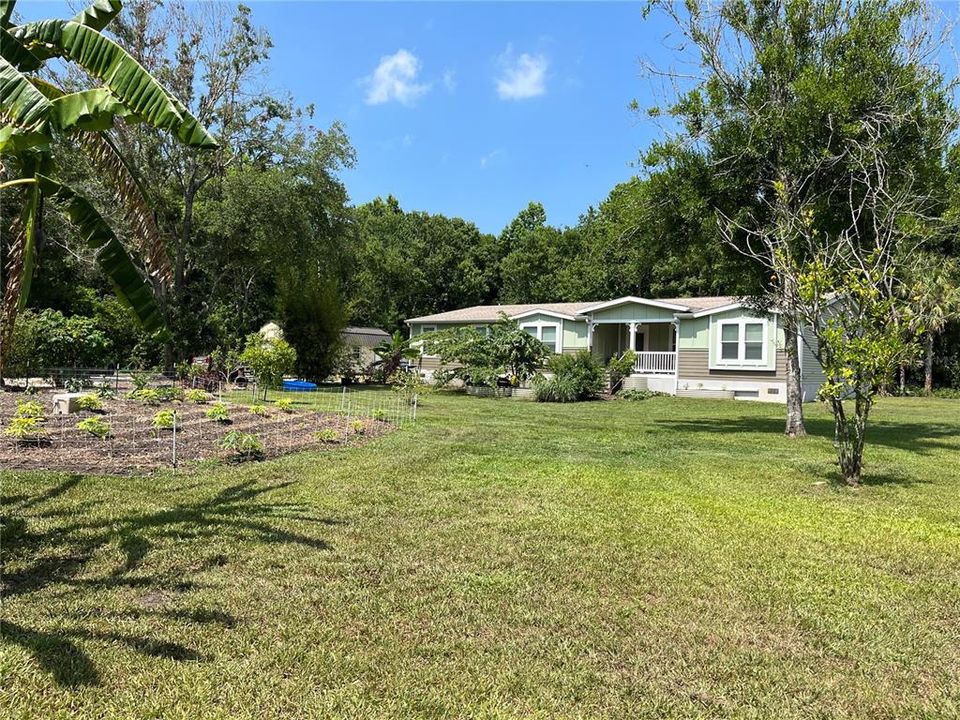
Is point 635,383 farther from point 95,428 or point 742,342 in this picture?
point 95,428

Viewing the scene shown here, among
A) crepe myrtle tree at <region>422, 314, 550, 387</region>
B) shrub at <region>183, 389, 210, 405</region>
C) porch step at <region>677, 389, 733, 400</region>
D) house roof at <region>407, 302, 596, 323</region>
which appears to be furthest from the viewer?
house roof at <region>407, 302, 596, 323</region>

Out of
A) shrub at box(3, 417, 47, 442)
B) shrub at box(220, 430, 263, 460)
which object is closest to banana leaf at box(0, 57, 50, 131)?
shrub at box(220, 430, 263, 460)

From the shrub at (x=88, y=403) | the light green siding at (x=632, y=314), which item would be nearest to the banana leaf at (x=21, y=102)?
the shrub at (x=88, y=403)

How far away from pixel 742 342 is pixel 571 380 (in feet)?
20.6

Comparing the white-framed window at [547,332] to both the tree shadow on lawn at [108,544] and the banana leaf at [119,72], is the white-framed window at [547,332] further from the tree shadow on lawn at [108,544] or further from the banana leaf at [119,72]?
the banana leaf at [119,72]

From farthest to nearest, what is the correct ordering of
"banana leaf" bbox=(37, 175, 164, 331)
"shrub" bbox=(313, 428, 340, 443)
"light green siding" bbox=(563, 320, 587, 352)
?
"light green siding" bbox=(563, 320, 587, 352) → "shrub" bbox=(313, 428, 340, 443) → "banana leaf" bbox=(37, 175, 164, 331)

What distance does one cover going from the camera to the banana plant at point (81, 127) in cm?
352

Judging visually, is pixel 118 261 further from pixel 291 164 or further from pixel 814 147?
pixel 291 164

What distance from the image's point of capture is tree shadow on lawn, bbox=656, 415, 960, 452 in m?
12.1

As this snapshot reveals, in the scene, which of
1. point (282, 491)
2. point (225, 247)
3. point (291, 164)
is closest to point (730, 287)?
point (282, 491)

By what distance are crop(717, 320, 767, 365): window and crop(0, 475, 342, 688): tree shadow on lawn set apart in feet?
60.8

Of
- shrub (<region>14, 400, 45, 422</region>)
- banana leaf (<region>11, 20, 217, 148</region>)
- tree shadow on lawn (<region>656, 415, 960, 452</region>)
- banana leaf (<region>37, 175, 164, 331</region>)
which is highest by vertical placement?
banana leaf (<region>11, 20, 217, 148</region>)

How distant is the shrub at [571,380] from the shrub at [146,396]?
11.2 m

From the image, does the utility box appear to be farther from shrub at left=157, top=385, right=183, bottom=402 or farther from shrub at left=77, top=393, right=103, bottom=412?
shrub at left=157, top=385, right=183, bottom=402
